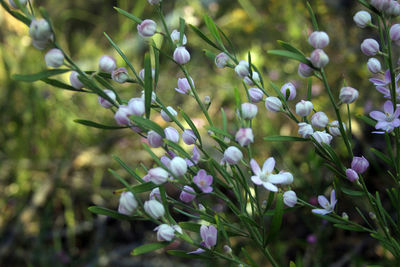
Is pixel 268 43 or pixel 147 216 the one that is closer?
pixel 147 216

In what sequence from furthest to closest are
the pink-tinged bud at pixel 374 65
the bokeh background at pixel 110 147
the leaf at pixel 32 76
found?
the bokeh background at pixel 110 147, the pink-tinged bud at pixel 374 65, the leaf at pixel 32 76

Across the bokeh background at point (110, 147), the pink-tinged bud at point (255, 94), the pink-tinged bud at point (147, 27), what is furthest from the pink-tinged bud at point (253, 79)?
the bokeh background at point (110, 147)

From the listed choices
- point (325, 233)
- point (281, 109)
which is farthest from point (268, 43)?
point (281, 109)

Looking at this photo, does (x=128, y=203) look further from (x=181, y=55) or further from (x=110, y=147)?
(x=110, y=147)

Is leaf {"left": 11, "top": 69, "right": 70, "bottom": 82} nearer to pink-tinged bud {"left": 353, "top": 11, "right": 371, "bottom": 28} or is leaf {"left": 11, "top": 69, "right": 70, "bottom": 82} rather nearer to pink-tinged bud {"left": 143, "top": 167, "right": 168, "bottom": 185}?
pink-tinged bud {"left": 143, "top": 167, "right": 168, "bottom": 185}

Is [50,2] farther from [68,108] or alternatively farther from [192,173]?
[192,173]

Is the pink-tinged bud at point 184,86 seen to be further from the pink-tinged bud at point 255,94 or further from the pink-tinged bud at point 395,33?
the pink-tinged bud at point 395,33
